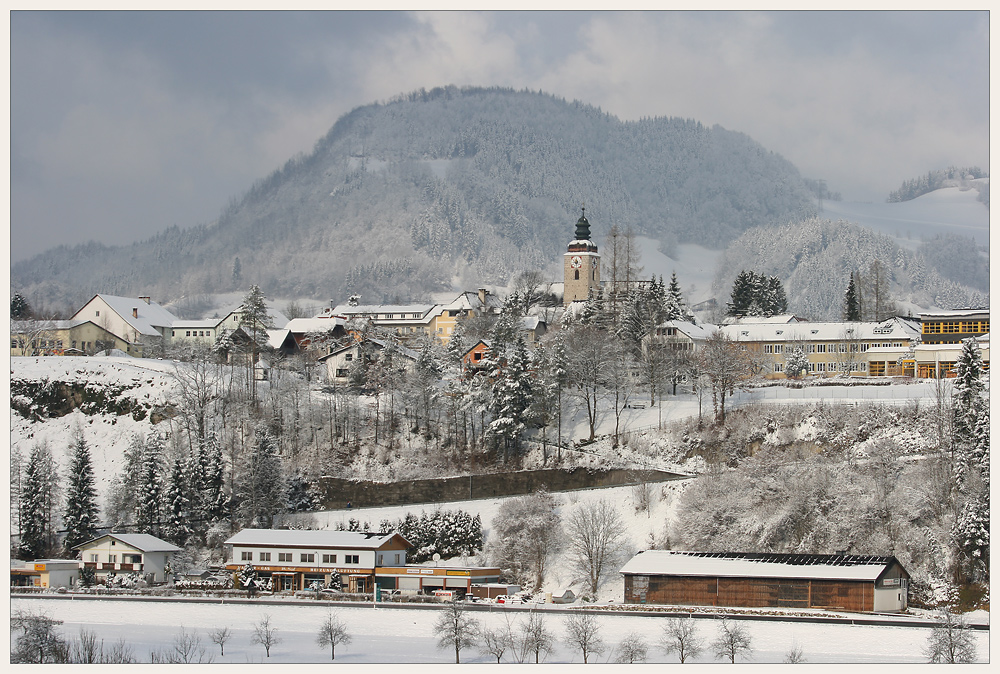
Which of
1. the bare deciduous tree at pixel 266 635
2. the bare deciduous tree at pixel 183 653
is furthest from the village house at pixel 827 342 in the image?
the bare deciduous tree at pixel 183 653

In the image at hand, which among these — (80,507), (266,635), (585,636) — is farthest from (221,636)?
(80,507)

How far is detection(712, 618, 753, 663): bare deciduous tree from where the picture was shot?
4553 cm

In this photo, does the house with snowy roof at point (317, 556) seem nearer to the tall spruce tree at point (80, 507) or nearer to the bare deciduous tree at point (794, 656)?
the tall spruce tree at point (80, 507)

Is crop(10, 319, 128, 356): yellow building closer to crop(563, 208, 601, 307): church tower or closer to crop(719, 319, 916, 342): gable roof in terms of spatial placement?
crop(563, 208, 601, 307): church tower

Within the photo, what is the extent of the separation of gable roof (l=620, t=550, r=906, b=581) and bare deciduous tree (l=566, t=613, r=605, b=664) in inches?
300

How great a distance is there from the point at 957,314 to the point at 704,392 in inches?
795

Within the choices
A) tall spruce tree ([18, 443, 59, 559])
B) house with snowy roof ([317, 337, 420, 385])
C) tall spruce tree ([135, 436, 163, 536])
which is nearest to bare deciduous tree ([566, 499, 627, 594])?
tall spruce tree ([135, 436, 163, 536])

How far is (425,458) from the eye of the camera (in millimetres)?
79812

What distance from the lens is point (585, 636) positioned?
46.3 m

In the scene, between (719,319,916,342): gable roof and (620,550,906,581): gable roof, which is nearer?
(620,550,906,581): gable roof

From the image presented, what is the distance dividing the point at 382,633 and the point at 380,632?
0.81 ft

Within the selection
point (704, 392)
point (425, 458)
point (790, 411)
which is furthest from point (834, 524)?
point (425, 458)

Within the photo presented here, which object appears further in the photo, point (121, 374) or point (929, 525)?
point (121, 374)

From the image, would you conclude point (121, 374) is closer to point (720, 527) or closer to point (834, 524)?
point (720, 527)
